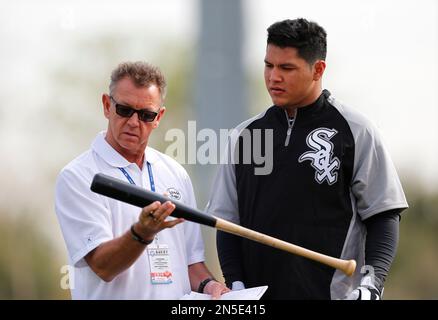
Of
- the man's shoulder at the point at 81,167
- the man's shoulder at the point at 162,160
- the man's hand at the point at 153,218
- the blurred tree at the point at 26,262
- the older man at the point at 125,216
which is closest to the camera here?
the man's hand at the point at 153,218

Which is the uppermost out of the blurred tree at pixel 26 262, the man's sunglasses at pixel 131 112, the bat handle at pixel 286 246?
the man's sunglasses at pixel 131 112

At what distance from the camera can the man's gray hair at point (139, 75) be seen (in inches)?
213

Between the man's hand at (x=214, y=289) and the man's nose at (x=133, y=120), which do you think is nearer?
A: the man's nose at (x=133, y=120)

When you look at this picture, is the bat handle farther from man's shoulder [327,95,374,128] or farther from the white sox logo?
man's shoulder [327,95,374,128]

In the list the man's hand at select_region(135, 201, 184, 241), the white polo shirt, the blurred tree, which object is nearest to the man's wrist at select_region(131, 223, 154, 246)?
the man's hand at select_region(135, 201, 184, 241)

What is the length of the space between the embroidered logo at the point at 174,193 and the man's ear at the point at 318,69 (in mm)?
1030

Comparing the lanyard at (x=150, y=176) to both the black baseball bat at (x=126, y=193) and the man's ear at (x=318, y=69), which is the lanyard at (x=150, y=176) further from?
the man's ear at (x=318, y=69)

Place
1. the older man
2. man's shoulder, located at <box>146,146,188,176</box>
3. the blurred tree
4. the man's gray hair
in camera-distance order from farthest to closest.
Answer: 1. the blurred tree
2. man's shoulder, located at <box>146,146,188,176</box>
3. the man's gray hair
4. the older man

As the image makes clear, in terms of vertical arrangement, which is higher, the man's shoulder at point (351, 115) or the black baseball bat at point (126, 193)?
the man's shoulder at point (351, 115)

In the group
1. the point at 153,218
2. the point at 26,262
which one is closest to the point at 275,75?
the point at 153,218

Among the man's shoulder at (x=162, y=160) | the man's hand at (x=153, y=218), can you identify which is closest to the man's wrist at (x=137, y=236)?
the man's hand at (x=153, y=218)

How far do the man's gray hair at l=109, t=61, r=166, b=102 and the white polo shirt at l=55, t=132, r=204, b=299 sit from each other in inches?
13.7

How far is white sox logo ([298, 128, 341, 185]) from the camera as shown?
5.67 metres
